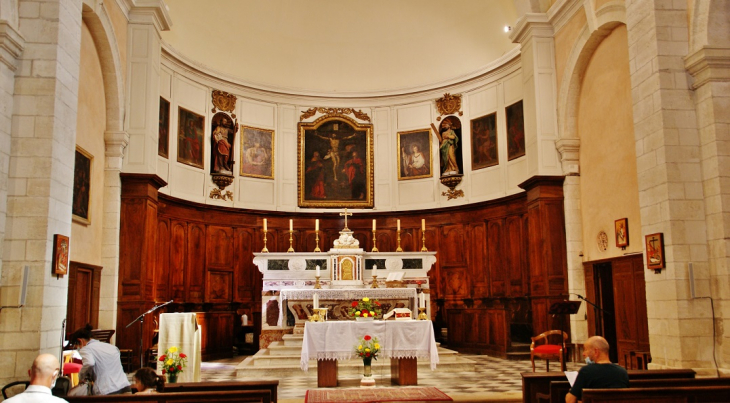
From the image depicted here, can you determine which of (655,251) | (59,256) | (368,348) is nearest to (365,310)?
(368,348)

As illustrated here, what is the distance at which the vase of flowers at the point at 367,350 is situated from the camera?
984 centimetres

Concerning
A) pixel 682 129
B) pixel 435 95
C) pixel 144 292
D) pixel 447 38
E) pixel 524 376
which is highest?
pixel 447 38

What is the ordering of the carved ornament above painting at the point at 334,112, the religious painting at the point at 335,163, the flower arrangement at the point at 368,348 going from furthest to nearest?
the carved ornament above painting at the point at 334,112 < the religious painting at the point at 335,163 < the flower arrangement at the point at 368,348

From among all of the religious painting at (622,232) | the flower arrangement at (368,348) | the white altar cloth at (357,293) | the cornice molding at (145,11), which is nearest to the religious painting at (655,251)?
the religious painting at (622,232)

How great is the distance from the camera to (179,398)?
18.5 feet

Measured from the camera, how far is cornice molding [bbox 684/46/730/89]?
8.67m

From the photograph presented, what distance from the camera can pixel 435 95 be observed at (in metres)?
18.4

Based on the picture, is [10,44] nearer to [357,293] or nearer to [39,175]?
[39,175]

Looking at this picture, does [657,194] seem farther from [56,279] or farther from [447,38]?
[447,38]

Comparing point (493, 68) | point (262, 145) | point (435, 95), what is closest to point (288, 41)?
point (262, 145)

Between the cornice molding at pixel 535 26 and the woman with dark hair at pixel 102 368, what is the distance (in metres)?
11.5

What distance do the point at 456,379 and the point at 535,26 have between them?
825 centimetres

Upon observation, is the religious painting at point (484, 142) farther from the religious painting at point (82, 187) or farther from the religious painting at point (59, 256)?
the religious painting at point (59, 256)

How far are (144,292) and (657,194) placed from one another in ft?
30.9
